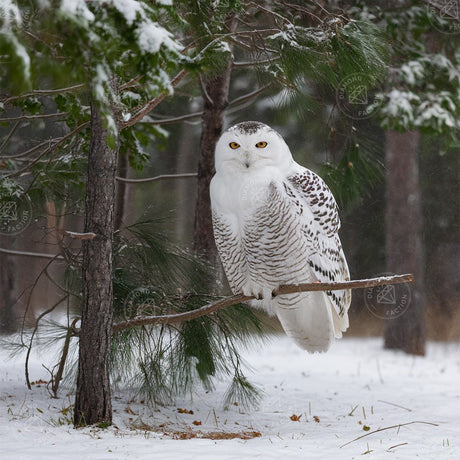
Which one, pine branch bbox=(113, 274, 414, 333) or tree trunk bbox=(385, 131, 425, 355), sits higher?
tree trunk bbox=(385, 131, 425, 355)

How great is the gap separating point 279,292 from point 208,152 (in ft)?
4.73

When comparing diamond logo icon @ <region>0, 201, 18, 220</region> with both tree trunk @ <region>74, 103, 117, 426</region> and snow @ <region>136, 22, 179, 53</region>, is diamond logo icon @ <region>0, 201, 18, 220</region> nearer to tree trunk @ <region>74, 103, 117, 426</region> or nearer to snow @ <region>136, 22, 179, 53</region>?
tree trunk @ <region>74, 103, 117, 426</region>

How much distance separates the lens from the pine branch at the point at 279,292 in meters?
2.07

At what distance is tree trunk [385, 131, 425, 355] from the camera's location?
5.16 m

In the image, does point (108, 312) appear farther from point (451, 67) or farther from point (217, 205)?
point (451, 67)

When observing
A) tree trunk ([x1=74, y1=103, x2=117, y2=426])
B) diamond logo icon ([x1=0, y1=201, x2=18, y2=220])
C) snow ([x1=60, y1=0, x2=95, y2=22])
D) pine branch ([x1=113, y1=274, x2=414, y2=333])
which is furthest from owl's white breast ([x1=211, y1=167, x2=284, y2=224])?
diamond logo icon ([x1=0, y1=201, x2=18, y2=220])

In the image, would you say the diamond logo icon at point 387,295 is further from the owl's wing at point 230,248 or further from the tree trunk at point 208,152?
the owl's wing at point 230,248

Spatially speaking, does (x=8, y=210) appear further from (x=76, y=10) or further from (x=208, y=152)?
(x=76, y=10)

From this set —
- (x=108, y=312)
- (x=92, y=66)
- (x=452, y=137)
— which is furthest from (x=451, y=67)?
(x=92, y=66)

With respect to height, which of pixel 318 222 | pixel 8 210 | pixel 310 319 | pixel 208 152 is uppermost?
pixel 208 152

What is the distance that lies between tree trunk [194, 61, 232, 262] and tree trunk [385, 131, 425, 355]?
6.94 feet

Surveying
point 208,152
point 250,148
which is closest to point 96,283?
point 250,148

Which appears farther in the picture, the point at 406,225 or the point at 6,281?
the point at 406,225

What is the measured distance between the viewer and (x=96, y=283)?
7.70 ft
